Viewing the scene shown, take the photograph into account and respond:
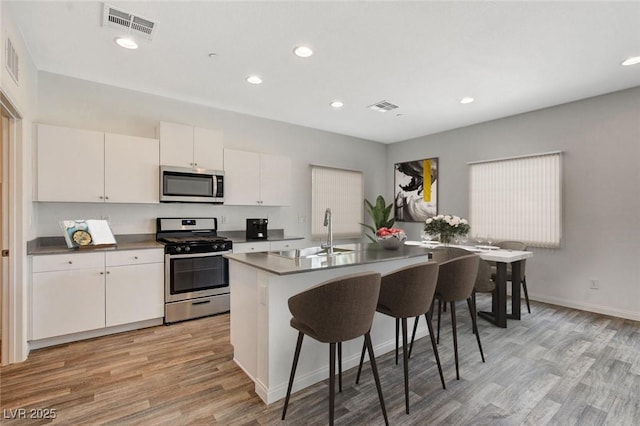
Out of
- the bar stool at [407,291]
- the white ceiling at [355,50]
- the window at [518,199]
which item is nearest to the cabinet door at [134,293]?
the white ceiling at [355,50]

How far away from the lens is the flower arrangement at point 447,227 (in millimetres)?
3879

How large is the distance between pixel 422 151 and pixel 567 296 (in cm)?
322

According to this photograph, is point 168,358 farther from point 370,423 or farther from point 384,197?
point 384,197

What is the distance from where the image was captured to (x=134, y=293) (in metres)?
3.26

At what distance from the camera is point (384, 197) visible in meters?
6.62

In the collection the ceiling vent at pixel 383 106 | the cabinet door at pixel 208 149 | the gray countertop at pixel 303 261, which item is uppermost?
the ceiling vent at pixel 383 106

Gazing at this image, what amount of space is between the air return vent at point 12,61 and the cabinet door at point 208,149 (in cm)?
166

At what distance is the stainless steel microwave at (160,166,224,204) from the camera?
12.0 ft

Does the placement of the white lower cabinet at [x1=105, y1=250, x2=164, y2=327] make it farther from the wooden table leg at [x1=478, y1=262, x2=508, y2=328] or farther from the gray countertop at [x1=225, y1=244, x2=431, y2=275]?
the wooden table leg at [x1=478, y1=262, x2=508, y2=328]

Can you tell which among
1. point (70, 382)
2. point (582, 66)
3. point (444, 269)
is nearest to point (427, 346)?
point (444, 269)

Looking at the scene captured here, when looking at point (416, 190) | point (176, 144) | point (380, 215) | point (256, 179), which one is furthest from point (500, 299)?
point (176, 144)

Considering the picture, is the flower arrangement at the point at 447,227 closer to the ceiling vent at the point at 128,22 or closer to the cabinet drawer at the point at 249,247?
the cabinet drawer at the point at 249,247

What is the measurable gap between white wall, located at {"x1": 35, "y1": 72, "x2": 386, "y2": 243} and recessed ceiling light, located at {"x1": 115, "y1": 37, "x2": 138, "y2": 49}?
1149mm

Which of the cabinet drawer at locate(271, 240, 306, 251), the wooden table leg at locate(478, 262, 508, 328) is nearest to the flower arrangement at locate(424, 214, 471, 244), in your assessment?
the wooden table leg at locate(478, 262, 508, 328)
